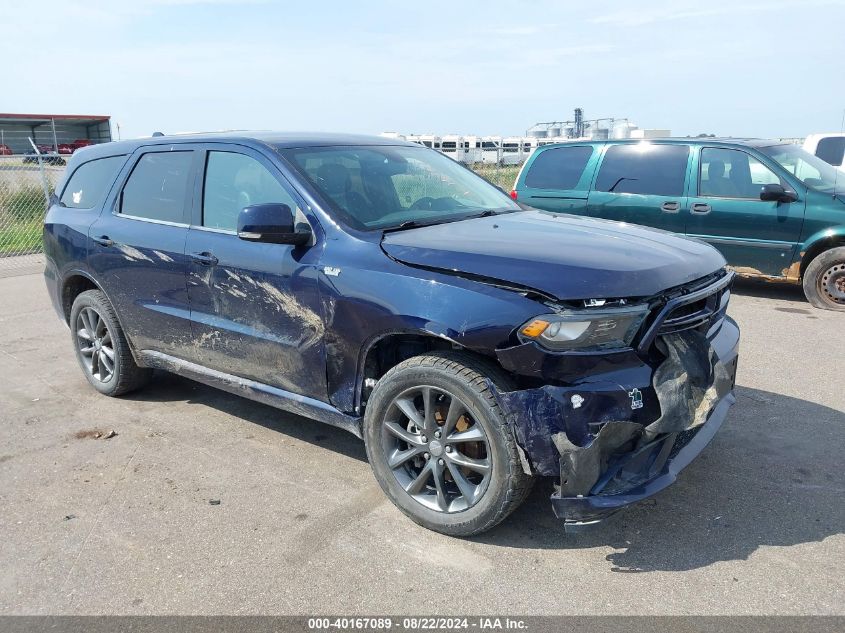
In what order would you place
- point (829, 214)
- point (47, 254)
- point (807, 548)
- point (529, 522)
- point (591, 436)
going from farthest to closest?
point (829, 214) < point (47, 254) < point (529, 522) < point (807, 548) < point (591, 436)

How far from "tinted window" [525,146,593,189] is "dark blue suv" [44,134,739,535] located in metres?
4.40

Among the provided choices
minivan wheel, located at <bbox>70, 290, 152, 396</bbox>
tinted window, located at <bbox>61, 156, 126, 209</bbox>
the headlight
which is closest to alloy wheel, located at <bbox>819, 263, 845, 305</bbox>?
the headlight

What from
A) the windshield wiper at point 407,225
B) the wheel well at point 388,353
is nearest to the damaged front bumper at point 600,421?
the wheel well at point 388,353

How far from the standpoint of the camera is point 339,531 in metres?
3.37

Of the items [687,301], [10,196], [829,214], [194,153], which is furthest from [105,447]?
[10,196]

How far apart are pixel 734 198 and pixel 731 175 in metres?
0.27

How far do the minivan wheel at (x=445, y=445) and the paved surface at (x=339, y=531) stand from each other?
0.54 ft

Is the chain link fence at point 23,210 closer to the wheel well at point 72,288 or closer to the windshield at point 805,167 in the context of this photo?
the wheel well at point 72,288

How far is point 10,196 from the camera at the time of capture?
48.6 ft

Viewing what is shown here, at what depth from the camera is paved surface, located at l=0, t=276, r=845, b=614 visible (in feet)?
9.37

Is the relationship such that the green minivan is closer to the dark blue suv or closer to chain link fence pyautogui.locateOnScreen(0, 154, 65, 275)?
the dark blue suv

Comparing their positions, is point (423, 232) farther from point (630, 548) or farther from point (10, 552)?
point (10, 552)

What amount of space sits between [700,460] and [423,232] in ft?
6.51

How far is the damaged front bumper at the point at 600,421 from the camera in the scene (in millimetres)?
2861
